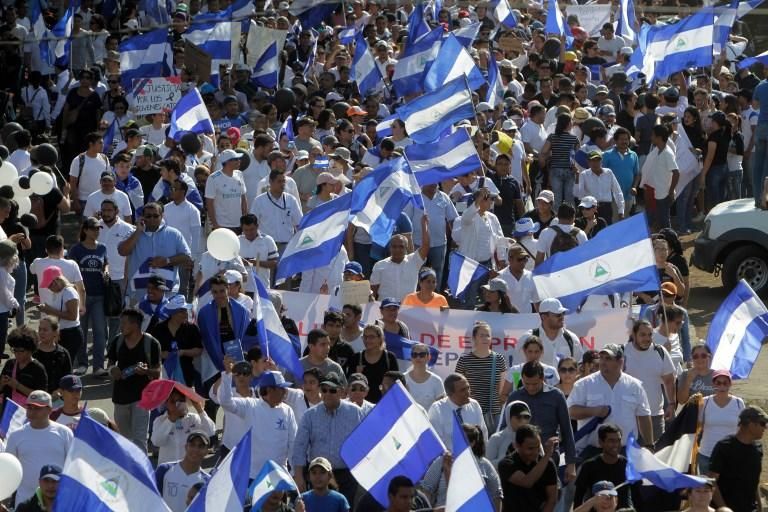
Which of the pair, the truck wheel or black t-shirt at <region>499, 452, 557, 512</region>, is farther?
the truck wheel

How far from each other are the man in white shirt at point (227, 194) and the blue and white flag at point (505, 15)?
1149 centimetres

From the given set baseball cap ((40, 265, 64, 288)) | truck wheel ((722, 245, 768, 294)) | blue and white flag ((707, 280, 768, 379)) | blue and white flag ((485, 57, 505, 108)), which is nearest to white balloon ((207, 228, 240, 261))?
baseball cap ((40, 265, 64, 288))

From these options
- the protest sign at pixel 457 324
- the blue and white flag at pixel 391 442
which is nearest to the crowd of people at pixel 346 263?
the protest sign at pixel 457 324

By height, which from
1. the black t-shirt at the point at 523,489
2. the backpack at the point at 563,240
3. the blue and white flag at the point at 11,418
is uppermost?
the blue and white flag at the point at 11,418

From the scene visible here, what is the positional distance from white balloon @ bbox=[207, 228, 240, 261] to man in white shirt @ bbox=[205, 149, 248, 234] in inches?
116

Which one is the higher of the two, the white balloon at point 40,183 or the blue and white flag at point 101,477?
the blue and white flag at point 101,477

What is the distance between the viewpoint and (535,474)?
44.5 ft

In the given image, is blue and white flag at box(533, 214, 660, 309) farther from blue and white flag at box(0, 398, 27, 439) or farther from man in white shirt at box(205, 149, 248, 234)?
man in white shirt at box(205, 149, 248, 234)

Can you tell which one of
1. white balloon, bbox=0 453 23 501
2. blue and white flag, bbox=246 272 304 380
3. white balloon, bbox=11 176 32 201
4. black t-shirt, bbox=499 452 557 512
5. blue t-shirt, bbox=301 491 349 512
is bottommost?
white balloon, bbox=11 176 32 201

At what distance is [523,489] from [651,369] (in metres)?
2.50

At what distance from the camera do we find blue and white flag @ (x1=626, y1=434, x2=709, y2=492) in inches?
526

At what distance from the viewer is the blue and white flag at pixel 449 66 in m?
23.8

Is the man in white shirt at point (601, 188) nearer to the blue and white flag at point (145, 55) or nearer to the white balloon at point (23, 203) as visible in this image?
the blue and white flag at point (145, 55)

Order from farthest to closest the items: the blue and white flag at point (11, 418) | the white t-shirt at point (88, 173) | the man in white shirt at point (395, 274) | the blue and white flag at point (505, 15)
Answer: the blue and white flag at point (505, 15) → the white t-shirt at point (88, 173) → the man in white shirt at point (395, 274) → the blue and white flag at point (11, 418)
